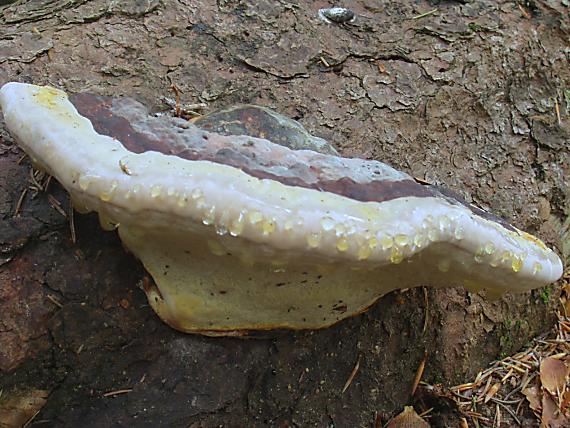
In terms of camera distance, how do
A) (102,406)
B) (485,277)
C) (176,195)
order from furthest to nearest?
(102,406)
(485,277)
(176,195)

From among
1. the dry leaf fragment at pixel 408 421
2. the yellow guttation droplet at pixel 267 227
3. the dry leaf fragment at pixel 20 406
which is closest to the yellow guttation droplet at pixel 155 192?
the yellow guttation droplet at pixel 267 227

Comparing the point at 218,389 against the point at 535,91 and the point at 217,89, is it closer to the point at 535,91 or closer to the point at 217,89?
the point at 217,89

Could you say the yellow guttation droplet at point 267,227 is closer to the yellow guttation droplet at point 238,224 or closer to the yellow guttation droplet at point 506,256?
the yellow guttation droplet at point 238,224

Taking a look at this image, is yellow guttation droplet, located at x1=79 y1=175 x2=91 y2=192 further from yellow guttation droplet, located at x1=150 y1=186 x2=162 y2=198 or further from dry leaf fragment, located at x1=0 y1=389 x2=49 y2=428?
dry leaf fragment, located at x1=0 y1=389 x2=49 y2=428

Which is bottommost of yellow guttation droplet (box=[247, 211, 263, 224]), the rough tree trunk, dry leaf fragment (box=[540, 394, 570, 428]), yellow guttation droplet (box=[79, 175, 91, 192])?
dry leaf fragment (box=[540, 394, 570, 428])

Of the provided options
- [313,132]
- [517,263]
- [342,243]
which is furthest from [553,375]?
[342,243]

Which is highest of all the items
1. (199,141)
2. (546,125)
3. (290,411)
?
(199,141)

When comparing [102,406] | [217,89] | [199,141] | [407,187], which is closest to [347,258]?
[407,187]

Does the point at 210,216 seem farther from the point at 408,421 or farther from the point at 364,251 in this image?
the point at 408,421

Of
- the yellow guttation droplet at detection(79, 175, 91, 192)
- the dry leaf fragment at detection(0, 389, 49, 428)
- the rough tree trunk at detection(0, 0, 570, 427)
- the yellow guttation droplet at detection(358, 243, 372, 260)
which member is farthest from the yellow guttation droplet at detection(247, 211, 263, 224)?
the dry leaf fragment at detection(0, 389, 49, 428)
